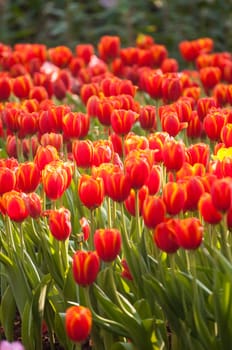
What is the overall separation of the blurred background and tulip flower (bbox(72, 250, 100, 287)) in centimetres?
554

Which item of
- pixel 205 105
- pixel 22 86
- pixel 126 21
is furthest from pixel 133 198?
pixel 126 21

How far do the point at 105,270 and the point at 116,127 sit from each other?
2.38 feet

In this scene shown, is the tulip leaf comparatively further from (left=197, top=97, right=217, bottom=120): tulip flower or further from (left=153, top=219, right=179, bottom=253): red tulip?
(left=197, top=97, right=217, bottom=120): tulip flower

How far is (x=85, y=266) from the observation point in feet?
7.21

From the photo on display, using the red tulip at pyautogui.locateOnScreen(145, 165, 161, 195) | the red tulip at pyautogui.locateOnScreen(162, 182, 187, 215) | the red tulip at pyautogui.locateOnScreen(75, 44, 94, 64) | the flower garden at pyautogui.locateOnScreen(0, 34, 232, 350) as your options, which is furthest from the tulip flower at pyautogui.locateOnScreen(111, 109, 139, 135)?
the red tulip at pyautogui.locateOnScreen(75, 44, 94, 64)

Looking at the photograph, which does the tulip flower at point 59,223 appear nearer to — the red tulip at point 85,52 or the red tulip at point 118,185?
the red tulip at point 118,185

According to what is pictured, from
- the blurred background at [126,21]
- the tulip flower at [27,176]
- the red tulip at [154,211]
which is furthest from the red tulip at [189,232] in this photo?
the blurred background at [126,21]

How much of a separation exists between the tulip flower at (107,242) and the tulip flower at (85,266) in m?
0.03

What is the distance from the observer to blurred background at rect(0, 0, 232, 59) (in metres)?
7.84

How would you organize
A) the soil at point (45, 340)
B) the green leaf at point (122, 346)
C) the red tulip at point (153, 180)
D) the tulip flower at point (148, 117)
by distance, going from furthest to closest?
the tulip flower at point (148, 117) → the soil at point (45, 340) → the red tulip at point (153, 180) → the green leaf at point (122, 346)

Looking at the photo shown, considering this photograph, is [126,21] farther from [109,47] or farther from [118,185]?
[118,185]

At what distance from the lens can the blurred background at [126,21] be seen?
25.7ft

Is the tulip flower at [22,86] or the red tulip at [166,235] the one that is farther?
the tulip flower at [22,86]

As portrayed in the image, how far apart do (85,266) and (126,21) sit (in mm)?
5758
